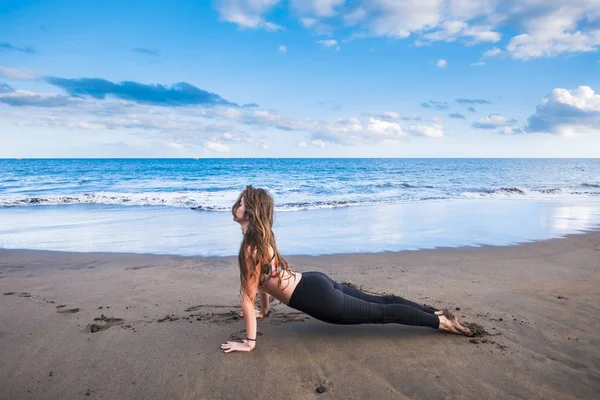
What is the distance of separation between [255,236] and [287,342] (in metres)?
1.12

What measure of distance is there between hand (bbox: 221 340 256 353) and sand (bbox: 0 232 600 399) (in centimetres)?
4

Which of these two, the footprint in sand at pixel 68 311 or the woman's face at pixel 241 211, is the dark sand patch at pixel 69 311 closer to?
the footprint in sand at pixel 68 311

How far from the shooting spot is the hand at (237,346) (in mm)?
3385

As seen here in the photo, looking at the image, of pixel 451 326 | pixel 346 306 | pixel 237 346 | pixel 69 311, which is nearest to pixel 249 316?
pixel 237 346

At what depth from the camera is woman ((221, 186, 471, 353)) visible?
3.38m

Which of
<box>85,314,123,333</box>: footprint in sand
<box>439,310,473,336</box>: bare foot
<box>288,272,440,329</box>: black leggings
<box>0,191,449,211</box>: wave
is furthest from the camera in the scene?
<box>0,191,449,211</box>: wave

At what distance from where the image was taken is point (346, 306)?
351cm

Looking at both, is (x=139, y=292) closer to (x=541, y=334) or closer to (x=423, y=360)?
(x=423, y=360)

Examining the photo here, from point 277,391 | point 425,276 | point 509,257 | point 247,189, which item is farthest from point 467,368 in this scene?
point 509,257

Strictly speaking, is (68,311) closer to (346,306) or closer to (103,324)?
(103,324)

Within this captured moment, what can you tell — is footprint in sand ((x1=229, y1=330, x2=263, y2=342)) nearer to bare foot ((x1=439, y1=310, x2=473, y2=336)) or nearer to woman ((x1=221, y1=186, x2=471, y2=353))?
woman ((x1=221, y1=186, x2=471, y2=353))

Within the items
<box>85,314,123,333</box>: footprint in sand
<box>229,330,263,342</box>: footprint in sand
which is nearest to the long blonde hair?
<box>229,330,263,342</box>: footprint in sand

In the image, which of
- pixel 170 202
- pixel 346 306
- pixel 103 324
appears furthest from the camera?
pixel 170 202

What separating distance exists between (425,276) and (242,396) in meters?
4.00
